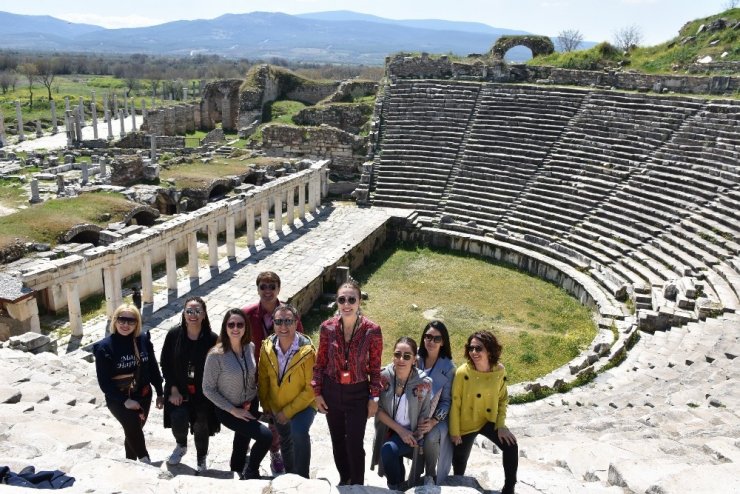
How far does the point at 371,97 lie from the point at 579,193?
18520mm

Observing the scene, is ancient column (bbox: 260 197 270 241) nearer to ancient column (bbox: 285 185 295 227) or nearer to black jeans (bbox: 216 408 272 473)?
ancient column (bbox: 285 185 295 227)

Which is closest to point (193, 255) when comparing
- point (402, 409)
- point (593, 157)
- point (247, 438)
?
point (247, 438)

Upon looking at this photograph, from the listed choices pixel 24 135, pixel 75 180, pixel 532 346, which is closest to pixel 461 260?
pixel 532 346

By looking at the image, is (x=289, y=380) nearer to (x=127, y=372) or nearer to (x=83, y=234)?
(x=127, y=372)

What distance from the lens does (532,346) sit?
47.4ft

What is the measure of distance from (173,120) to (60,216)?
3100cm

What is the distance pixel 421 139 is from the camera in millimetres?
25875

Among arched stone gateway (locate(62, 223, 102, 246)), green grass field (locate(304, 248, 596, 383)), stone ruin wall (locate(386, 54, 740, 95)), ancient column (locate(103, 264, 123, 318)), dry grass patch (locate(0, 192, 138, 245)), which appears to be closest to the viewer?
ancient column (locate(103, 264, 123, 318))

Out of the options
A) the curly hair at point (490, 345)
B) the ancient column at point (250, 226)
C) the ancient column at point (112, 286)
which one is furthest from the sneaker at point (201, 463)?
the ancient column at point (250, 226)

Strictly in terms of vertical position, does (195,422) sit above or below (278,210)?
above

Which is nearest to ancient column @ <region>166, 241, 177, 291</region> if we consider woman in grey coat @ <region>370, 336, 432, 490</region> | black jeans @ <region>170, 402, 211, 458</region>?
black jeans @ <region>170, 402, 211, 458</region>

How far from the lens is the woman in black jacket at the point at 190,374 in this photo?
611 cm

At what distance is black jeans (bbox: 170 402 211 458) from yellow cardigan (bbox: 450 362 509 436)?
2.53 meters

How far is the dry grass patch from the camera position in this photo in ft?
56.0
